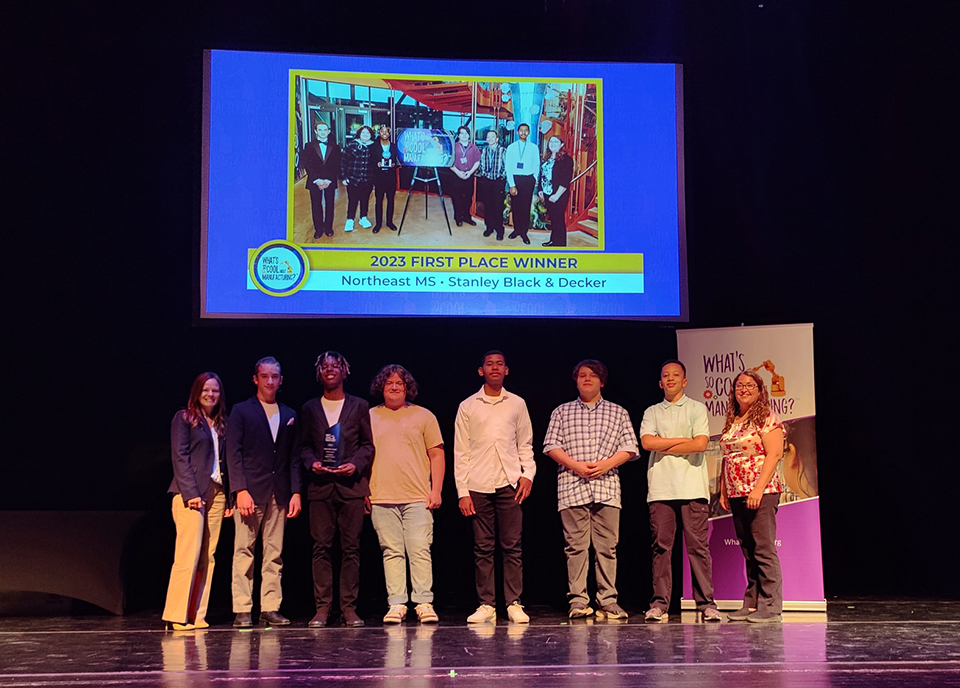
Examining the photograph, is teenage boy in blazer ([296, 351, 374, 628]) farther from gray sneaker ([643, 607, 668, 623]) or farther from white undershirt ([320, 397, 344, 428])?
gray sneaker ([643, 607, 668, 623])

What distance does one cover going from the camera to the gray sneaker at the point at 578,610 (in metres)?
4.83

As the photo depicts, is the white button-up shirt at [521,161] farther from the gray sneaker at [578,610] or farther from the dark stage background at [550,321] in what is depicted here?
the gray sneaker at [578,610]

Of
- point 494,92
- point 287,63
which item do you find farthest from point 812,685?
point 287,63

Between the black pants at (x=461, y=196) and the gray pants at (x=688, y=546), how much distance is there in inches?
76.5

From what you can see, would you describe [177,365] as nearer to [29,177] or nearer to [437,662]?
[29,177]

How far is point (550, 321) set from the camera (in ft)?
18.2

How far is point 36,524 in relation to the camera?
4953mm

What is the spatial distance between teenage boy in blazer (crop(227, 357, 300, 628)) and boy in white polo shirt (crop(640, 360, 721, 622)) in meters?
1.85

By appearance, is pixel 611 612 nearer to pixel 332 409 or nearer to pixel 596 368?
pixel 596 368

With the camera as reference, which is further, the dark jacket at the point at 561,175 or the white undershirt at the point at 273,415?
the dark jacket at the point at 561,175

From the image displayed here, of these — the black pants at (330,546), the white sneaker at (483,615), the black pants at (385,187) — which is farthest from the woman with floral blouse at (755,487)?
the black pants at (385,187)

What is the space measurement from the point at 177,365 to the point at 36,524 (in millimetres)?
1166

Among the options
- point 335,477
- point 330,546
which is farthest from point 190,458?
point 330,546

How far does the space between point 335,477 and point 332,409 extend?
0.35 metres
